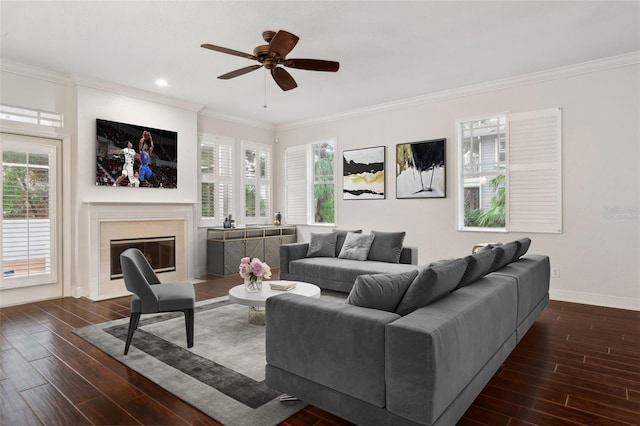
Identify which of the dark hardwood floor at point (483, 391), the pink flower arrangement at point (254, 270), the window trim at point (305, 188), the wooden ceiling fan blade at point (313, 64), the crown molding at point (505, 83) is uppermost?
the crown molding at point (505, 83)

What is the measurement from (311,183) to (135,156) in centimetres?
334

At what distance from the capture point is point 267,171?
8.19 m

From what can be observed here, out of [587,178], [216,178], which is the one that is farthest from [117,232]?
[587,178]

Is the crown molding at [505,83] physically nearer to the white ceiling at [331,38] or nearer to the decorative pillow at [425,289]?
the white ceiling at [331,38]

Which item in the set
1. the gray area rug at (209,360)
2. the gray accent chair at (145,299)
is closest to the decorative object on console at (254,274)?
the gray area rug at (209,360)

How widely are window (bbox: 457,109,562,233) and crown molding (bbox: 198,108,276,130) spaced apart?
3987mm

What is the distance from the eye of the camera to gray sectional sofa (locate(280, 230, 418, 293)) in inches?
197

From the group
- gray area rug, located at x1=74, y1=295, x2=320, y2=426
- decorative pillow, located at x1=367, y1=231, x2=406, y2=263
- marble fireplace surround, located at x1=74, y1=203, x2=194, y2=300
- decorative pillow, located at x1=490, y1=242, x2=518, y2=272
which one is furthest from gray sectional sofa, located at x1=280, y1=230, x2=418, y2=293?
marble fireplace surround, located at x1=74, y1=203, x2=194, y2=300

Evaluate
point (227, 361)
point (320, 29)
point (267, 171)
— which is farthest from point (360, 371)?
point (267, 171)

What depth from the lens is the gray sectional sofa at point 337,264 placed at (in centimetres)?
501

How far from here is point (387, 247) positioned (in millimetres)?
5457

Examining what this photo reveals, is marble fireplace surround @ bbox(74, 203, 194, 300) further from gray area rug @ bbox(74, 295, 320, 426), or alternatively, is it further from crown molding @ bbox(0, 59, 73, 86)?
crown molding @ bbox(0, 59, 73, 86)

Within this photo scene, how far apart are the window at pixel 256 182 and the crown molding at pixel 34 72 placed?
3.20m

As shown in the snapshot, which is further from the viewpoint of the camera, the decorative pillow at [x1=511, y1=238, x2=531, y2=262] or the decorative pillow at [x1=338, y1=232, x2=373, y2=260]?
the decorative pillow at [x1=338, y1=232, x2=373, y2=260]
